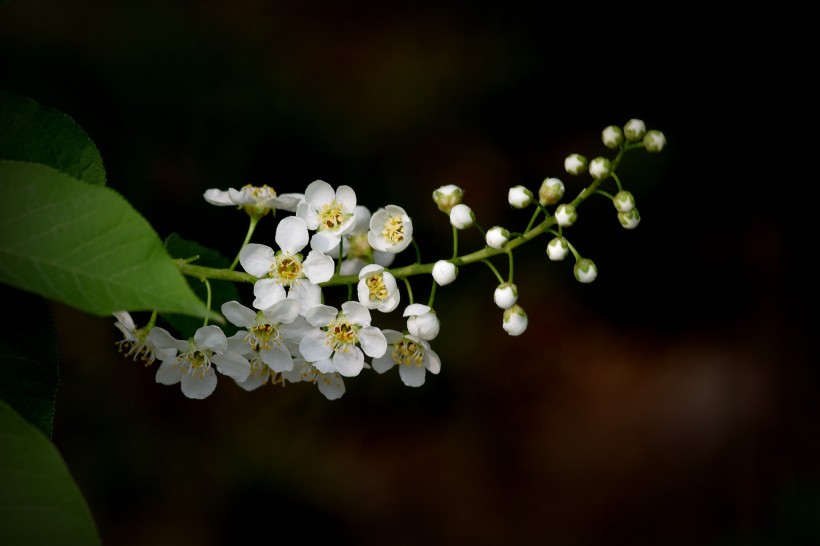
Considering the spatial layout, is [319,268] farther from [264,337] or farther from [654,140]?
[654,140]

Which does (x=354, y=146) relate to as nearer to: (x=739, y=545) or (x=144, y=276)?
(x=739, y=545)

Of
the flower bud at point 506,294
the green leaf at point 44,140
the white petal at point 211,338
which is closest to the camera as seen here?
the green leaf at point 44,140

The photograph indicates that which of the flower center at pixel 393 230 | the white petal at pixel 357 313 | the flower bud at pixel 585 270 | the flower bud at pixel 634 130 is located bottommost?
the white petal at pixel 357 313

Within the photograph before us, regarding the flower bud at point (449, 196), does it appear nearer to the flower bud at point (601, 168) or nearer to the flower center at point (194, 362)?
the flower bud at point (601, 168)

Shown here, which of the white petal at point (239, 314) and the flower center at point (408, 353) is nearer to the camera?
the white petal at point (239, 314)

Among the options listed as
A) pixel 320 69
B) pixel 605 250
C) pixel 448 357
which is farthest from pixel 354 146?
pixel 605 250

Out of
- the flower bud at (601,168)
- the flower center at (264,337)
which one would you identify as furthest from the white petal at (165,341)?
the flower bud at (601,168)

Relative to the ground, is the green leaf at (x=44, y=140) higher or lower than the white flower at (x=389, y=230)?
higher
